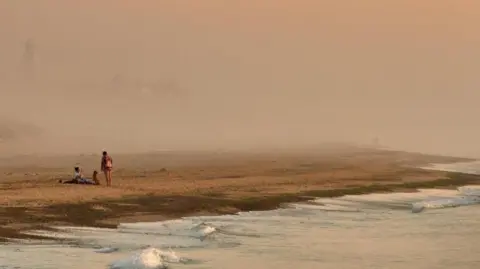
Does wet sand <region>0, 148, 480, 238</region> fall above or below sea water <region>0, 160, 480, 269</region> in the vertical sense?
above

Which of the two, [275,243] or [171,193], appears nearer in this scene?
[275,243]

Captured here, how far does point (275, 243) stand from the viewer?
78.0ft

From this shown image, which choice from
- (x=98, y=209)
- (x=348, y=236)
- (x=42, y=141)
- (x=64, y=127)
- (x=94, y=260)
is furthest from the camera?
(x=64, y=127)

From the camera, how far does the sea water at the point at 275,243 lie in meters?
19.7

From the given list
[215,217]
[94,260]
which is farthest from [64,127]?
[94,260]

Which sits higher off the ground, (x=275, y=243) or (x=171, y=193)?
(x=171, y=193)

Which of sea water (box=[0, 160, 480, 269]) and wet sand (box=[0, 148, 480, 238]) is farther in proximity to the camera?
wet sand (box=[0, 148, 480, 238])

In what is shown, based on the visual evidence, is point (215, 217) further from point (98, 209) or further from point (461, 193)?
point (461, 193)

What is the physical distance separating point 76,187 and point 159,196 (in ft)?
15.2

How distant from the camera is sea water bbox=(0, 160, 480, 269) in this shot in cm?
1966

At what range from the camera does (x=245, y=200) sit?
1425 inches

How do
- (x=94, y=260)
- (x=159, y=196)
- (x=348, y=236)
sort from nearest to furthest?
1. (x=94, y=260)
2. (x=348, y=236)
3. (x=159, y=196)

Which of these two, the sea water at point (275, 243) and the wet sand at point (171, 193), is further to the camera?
the wet sand at point (171, 193)

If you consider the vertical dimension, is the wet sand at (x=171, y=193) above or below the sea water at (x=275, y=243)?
above
